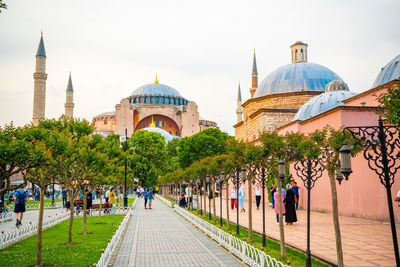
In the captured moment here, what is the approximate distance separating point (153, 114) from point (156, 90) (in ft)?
27.3

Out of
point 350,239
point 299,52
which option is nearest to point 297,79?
point 299,52

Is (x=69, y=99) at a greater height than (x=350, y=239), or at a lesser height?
greater

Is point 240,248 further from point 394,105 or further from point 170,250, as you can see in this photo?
point 394,105

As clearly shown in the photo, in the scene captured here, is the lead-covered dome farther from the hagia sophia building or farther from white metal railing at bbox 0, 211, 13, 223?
the hagia sophia building

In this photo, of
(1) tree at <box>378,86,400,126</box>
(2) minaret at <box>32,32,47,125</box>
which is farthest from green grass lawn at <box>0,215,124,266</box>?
(2) minaret at <box>32,32,47,125</box>

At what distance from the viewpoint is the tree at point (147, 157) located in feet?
129

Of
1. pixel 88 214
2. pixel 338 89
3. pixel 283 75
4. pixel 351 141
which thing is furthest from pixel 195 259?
pixel 283 75

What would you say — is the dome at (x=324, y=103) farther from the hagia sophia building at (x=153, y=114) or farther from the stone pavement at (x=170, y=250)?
the hagia sophia building at (x=153, y=114)

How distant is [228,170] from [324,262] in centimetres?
634

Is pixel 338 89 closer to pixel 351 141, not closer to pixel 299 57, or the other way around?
pixel 299 57

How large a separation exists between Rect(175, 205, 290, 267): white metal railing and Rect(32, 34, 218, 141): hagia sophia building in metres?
52.7

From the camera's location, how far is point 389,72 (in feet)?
62.1

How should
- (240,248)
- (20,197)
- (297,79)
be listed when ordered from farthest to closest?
(297,79) → (20,197) → (240,248)

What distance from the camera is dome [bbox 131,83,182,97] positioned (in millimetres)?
81881
